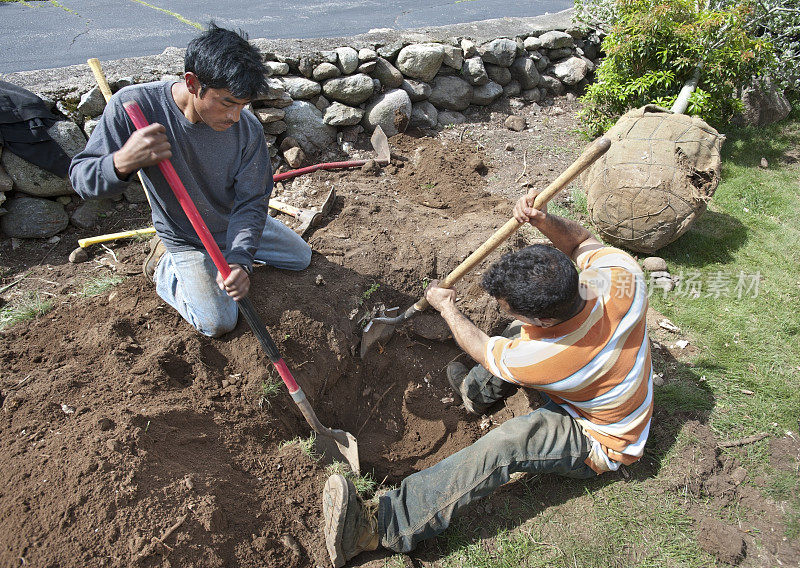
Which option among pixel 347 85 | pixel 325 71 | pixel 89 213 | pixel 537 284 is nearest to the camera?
pixel 537 284

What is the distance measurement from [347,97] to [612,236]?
2.78 meters

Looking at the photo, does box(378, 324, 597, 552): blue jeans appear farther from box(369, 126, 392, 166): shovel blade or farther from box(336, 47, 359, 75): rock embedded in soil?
box(336, 47, 359, 75): rock embedded in soil

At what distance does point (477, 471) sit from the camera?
8.08 ft

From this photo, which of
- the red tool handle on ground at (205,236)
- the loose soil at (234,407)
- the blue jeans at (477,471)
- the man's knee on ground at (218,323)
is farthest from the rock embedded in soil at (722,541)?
the man's knee on ground at (218,323)

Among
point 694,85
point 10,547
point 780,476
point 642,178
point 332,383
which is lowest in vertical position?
point 780,476

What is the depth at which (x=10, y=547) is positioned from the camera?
196 cm

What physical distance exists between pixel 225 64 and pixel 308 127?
261 centimetres

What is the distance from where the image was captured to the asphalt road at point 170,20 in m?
4.95

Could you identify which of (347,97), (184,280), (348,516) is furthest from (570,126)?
(348,516)

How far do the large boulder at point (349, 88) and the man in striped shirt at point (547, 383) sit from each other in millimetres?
2943

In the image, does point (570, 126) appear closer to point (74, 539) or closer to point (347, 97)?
point (347, 97)

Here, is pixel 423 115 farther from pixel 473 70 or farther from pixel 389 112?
pixel 473 70

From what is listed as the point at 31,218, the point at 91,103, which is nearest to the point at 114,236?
the point at 31,218

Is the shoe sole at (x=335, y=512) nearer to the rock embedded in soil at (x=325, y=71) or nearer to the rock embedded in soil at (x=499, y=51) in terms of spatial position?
the rock embedded in soil at (x=325, y=71)
